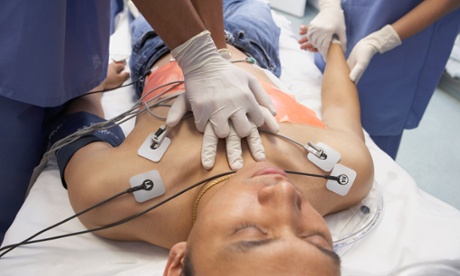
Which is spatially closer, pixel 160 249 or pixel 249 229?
pixel 249 229

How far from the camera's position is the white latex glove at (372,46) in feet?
4.93

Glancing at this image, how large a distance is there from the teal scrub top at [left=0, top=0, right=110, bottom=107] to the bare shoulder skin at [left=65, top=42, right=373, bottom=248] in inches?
8.4

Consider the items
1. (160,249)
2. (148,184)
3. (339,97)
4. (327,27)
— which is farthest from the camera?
(327,27)

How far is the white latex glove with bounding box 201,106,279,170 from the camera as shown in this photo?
1040 mm

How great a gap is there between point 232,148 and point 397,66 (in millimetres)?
972

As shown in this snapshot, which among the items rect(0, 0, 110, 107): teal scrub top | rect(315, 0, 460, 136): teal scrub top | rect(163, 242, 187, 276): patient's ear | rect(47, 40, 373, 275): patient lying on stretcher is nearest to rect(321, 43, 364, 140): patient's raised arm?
rect(47, 40, 373, 275): patient lying on stretcher

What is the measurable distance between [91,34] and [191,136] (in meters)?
0.44

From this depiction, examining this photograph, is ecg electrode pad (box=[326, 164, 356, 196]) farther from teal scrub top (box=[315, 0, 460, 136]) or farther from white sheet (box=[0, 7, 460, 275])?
teal scrub top (box=[315, 0, 460, 136])

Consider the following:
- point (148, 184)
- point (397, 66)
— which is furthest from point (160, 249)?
point (397, 66)

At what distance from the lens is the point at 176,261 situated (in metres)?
0.85

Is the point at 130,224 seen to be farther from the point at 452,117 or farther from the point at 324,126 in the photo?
the point at 452,117

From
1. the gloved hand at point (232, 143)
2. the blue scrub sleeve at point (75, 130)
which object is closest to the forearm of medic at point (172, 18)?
the gloved hand at point (232, 143)

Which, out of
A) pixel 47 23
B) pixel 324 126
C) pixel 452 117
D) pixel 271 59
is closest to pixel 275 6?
pixel 452 117

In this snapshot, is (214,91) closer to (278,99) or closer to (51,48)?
(278,99)
